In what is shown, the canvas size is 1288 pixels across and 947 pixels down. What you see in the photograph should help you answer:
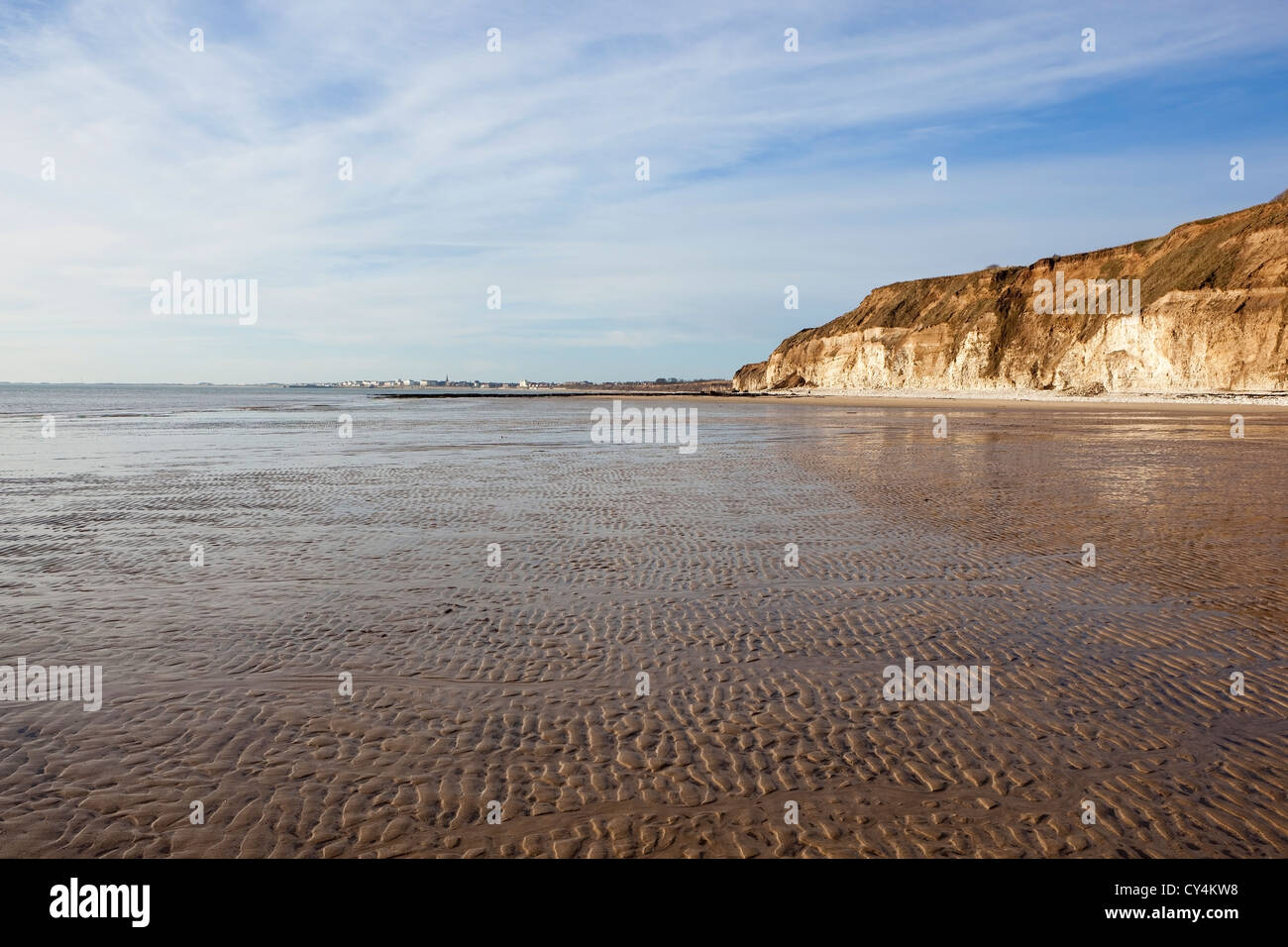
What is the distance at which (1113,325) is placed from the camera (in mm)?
79250

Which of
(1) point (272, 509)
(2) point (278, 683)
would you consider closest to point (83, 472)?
(1) point (272, 509)

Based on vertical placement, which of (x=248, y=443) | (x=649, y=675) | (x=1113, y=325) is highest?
(x=1113, y=325)

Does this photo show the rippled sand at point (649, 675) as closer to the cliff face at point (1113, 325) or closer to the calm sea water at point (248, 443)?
the calm sea water at point (248, 443)

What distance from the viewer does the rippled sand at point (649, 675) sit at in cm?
427

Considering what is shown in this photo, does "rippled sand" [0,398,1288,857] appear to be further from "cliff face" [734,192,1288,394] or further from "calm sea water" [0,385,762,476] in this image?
"cliff face" [734,192,1288,394]

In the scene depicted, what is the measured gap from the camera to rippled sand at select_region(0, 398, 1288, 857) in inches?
168

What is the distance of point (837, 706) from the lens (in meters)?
5.80

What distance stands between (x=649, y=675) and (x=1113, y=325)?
87.5 meters

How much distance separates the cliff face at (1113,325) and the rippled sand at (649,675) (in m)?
66.8

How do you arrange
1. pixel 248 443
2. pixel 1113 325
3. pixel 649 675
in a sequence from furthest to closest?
1. pixel 1113 325
2. pixel 248 443
3. pixel 649 675

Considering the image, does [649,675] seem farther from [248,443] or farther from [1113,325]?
[1113,325]

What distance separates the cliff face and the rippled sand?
6682 centimetres

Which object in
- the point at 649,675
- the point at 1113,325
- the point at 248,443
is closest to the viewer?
the point at 649,675

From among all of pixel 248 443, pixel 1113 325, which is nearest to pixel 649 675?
pixel 248 443
